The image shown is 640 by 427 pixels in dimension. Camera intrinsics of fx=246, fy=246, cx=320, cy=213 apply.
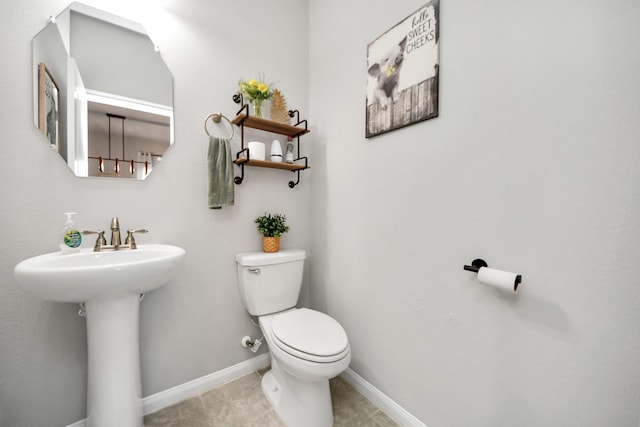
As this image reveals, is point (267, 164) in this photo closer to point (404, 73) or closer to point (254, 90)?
point (254, 90)

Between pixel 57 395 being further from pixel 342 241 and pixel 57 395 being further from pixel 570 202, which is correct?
pixel 570 202

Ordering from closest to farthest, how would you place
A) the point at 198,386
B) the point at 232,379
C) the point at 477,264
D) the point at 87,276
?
the point at 87,276
the point at 477,264
the point at 198,386
the point at 232,379

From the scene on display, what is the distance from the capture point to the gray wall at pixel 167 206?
1.00 metres

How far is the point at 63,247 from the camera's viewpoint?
101cm

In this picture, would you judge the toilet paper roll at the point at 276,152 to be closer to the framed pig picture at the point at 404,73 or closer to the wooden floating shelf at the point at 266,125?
the wooden floating shelf at the point at 266,125

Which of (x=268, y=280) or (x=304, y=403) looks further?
(x=268, y=280)

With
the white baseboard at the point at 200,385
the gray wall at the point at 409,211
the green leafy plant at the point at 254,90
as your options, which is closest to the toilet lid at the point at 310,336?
the gray wall at the point at 409,211

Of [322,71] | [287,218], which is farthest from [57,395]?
[322,71]

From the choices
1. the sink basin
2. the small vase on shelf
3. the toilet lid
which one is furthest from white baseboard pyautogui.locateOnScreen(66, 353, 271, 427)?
the small vase on shelf

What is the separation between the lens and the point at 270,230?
1.54 m

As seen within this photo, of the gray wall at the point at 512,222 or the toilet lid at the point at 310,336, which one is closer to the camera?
the gray wall at the point at 512,222

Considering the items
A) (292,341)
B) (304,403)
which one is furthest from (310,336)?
(304,403)

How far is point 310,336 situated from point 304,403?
310 millimetres

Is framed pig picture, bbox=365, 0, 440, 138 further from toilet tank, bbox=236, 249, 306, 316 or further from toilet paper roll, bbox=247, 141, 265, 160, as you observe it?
toilet tank, bbox=236, 249, 306, 316
